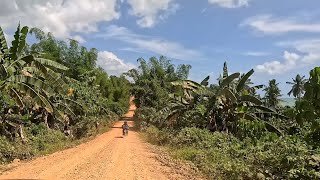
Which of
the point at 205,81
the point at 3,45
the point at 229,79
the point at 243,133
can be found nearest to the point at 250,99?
the point at 229,79

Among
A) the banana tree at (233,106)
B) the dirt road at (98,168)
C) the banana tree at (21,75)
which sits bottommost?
the dirt road at (98,168)

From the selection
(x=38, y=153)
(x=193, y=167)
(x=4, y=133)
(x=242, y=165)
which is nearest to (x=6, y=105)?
(x=4, y=133)

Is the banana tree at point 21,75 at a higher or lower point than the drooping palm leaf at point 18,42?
lower

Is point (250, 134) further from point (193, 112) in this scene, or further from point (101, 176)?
point (101, 176)

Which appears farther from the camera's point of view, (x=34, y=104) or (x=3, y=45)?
(x=34, y=104)

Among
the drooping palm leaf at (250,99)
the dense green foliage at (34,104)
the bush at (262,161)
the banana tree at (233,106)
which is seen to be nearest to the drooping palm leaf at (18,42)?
the dense green foliage at (34,104)

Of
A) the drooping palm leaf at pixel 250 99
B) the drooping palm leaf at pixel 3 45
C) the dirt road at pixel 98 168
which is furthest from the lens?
the drooping palm leaf at pixel 250 99

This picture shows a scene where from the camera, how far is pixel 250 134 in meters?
17.8

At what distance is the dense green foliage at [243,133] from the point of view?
372 inches

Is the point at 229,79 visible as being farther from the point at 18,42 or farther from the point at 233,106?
the point at 18,42

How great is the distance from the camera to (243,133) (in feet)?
59.9

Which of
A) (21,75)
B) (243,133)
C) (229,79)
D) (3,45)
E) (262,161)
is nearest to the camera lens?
(262,161)

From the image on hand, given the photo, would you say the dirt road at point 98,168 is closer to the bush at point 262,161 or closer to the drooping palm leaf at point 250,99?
the bush at point 262,161

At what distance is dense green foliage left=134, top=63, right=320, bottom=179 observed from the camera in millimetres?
9453
